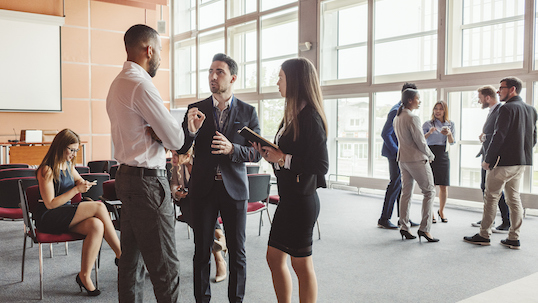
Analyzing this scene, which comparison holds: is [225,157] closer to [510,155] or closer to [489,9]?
[510,155]

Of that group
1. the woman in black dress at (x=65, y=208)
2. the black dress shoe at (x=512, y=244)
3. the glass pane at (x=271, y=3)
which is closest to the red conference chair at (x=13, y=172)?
the woman in black dress at (x=65, y=208)

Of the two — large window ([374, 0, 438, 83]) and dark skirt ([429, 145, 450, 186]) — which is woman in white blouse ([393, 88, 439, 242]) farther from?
large window ([374, 0, 438, 83])

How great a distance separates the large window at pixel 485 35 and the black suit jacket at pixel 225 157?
557 centimetres

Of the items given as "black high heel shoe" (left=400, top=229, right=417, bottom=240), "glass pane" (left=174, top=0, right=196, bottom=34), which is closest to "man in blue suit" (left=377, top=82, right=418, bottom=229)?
"black high heel shoe" (left=400, top=229, right=417, bottom=240)

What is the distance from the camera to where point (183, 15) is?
13.5 m

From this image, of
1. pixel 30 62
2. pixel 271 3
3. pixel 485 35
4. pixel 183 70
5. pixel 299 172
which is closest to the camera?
pixel 299 172

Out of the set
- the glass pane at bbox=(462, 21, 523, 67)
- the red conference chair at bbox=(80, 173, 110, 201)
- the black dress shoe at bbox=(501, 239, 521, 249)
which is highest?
the glass pane at bbox=(462, 21, 523, 67)

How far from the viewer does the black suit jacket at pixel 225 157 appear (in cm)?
257

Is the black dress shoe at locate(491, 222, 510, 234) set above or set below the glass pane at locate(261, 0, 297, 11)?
below

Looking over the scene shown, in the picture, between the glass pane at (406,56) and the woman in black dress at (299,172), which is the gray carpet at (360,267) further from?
the glass pane at (406,56)

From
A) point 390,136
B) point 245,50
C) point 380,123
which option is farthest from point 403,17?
point 245,50

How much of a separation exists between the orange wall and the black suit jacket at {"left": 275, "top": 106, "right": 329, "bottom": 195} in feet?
36.0

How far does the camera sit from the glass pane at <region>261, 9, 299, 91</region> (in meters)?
10.1

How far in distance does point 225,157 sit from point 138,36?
0.89 meters
